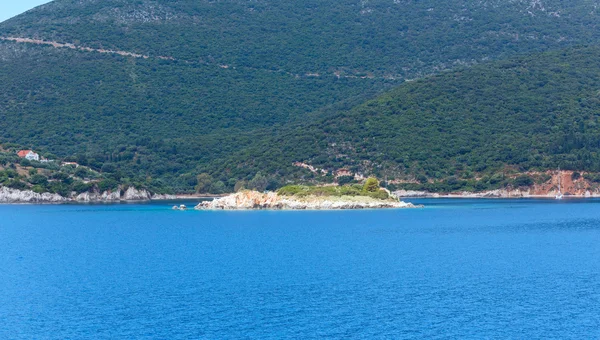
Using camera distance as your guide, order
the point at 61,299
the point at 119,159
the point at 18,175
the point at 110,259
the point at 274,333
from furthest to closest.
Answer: the point at 119,159 < the point at 18,175 < the point at 110,259 < the point at 61,299 < the point at 274,333

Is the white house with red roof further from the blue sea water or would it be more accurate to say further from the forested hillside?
the blue sea water

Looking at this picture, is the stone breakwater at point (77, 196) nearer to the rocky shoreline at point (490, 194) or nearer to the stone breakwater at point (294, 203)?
the stone breakwater at point (294, 203)

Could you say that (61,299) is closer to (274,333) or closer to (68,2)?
(274,333)

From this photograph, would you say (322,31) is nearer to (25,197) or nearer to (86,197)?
(86,197)

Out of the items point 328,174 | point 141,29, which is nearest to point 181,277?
point 328,174

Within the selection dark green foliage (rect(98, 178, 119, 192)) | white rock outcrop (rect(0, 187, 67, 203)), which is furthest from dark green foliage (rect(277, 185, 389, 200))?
white rock outcrop (rect(0, 187, 67, 203))

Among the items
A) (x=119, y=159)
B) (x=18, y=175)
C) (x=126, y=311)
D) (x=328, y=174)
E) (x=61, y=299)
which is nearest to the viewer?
(x=126, y=311)

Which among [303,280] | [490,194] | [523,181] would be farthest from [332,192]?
[303,280]
